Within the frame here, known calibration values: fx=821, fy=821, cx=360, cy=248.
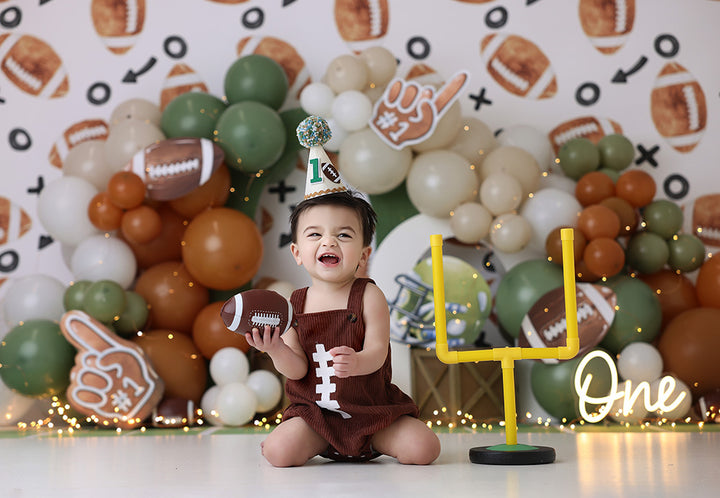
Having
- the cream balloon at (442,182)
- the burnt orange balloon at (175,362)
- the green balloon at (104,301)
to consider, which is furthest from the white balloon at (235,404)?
the cream balloon at (442,182)

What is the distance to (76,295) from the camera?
10.0 ft

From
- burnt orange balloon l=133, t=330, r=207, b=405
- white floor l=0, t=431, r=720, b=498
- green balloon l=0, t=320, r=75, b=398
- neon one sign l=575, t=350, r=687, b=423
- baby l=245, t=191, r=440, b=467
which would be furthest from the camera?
burnt orange balloon l=133, t=330, r=207, b=405

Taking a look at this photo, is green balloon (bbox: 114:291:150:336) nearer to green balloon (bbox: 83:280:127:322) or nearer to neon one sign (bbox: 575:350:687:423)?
green balloon (bbox: 83:280:127:322)

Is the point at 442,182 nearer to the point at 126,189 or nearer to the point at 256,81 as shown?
the point at 256,81

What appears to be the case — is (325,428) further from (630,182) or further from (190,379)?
(630,182)

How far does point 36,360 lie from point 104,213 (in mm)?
593

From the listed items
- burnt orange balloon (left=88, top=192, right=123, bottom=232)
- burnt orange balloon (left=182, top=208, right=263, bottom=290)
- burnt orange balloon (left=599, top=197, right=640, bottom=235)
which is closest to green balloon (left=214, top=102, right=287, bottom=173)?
burnt orange balloon (left=182, top=208, right=263, bottom=290)

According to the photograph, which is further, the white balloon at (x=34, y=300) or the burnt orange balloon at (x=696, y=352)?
the white balloon at (x=34, y=300)

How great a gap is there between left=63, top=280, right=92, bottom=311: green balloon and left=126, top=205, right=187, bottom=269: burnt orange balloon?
263 millimetres

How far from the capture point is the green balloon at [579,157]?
325cm

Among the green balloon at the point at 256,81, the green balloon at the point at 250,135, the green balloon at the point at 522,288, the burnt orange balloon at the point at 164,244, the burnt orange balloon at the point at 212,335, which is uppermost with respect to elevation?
the green balloon at the point at 256,81

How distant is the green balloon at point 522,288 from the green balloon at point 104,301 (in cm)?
143

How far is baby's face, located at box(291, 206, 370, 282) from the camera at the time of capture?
73.4 inches

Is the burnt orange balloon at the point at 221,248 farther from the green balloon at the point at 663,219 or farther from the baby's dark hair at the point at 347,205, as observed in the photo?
the green balloon at the point at 663,219
